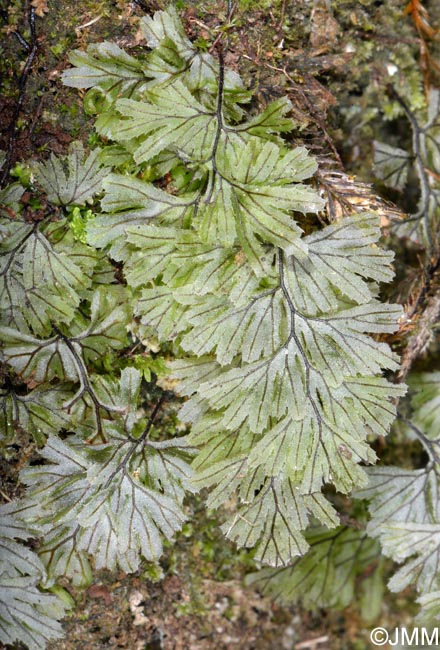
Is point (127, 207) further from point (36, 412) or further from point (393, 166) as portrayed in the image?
point (393, 166)

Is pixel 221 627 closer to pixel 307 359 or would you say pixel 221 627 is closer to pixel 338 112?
pixel 307 359

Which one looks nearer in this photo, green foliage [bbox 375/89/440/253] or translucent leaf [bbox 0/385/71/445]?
translucent leaf [bbox 0/385/71/445]

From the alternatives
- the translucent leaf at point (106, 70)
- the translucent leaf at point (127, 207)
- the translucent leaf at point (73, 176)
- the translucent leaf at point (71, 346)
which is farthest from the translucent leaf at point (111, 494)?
the translucent leaf at point (106, 70)

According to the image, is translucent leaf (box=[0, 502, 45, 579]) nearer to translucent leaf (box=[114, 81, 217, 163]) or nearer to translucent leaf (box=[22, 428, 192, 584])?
translucent leaf (box=[22, 428, 192, 584])

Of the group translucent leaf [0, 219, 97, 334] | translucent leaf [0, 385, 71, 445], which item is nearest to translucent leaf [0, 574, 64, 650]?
translucent leaf [0, 385, 71, 445]

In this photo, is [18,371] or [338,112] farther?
[338,112]

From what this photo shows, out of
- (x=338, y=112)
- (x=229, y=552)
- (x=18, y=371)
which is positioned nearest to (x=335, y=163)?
(x=338, y=112)

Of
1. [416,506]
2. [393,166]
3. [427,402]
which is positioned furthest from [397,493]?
[393,166]
